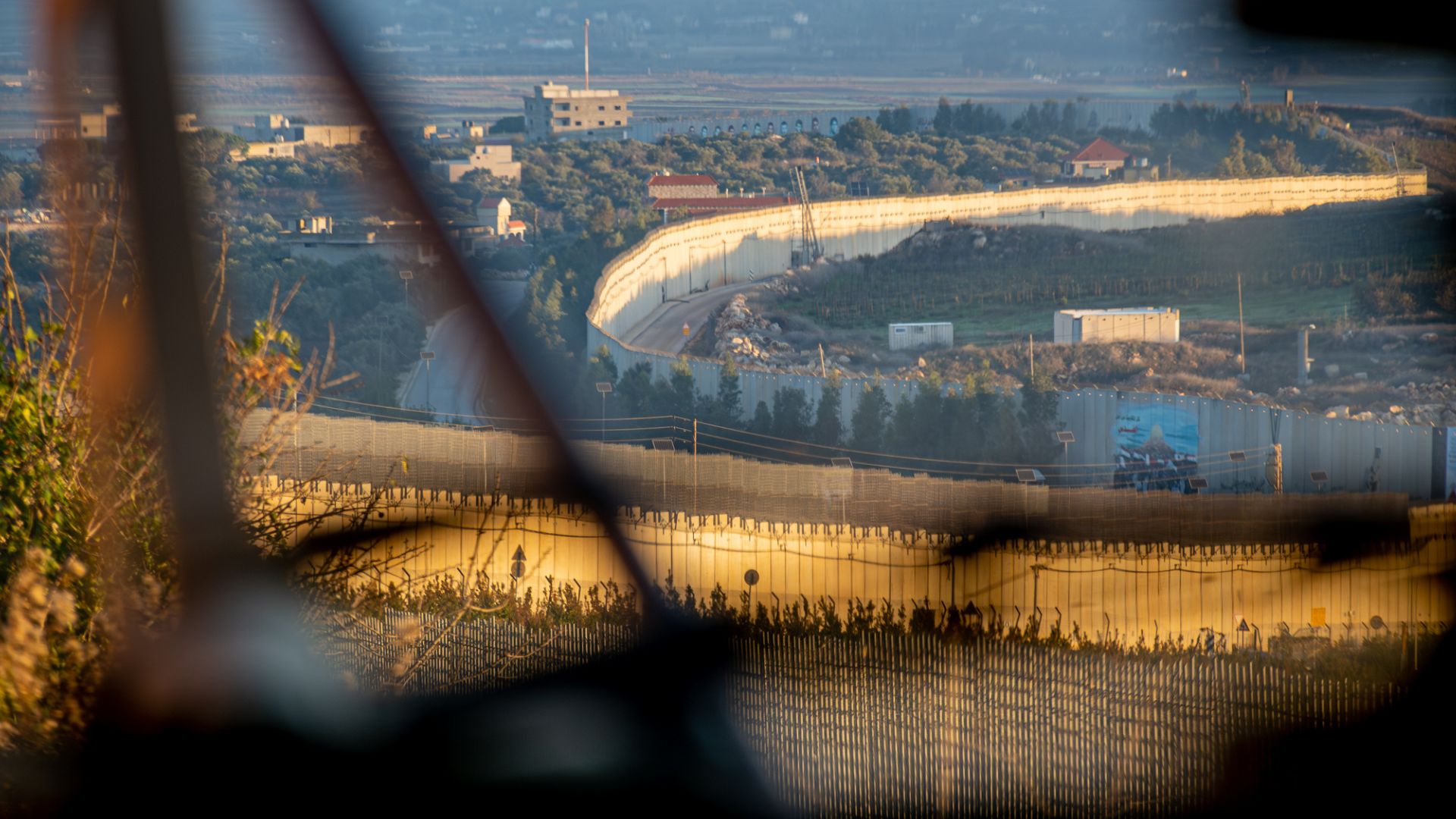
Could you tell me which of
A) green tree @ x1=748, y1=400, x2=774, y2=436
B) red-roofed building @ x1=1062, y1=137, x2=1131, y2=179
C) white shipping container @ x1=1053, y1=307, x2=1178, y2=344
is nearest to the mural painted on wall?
green tree @ x1=748, y1=400, x2=774, y2=436

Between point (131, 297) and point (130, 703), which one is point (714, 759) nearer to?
point (130, 703)

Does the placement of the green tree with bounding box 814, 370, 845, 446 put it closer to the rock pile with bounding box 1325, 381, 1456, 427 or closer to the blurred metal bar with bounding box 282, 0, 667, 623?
the blurred metal bar with bounding box 282, 0, 667, 623

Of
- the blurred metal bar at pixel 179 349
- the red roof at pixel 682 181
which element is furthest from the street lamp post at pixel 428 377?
the red roof at pixel 682 181

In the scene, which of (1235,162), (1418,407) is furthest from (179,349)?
(1235,162)

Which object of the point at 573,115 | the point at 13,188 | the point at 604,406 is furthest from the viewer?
the point at 573,115

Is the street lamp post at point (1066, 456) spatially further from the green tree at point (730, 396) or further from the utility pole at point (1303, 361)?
the utility pole at point (1303, 361)

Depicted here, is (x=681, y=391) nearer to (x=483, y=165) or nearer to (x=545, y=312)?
(x=545, y=312)

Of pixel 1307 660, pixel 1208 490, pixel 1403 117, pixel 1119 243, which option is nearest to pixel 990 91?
pixel 1403 117
